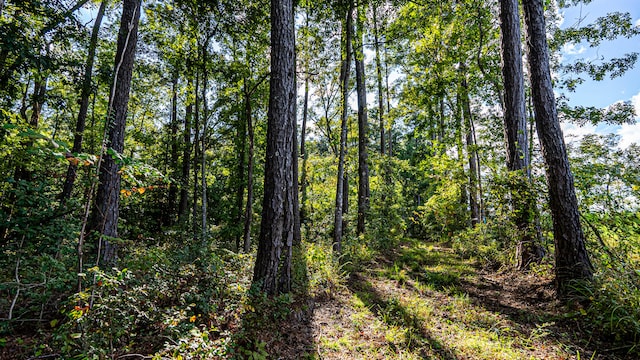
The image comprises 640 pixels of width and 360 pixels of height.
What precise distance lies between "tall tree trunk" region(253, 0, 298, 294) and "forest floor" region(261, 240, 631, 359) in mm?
808

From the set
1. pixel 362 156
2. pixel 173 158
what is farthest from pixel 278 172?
pixel 173 158

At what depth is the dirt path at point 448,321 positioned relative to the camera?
3.23m

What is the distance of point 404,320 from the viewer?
4.03 metres

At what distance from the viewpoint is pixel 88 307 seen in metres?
2.15

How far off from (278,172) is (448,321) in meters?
3.40

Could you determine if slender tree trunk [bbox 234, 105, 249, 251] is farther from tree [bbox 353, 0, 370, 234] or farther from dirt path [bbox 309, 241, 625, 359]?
dirt path [bbox 309, 241, 625, 359]

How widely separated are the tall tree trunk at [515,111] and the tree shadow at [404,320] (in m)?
2.75

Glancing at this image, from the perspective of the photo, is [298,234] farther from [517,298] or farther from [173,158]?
[173,158]

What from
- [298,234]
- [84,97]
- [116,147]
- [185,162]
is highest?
[84,97]

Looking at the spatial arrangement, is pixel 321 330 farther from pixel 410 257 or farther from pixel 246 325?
pixel 410 257

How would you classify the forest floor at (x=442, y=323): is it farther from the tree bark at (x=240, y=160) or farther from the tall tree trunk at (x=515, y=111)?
the tree bark at (x=240, y=160)

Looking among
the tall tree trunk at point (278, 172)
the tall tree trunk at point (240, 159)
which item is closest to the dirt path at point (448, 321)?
the tall tree trunk at point (278, 172)

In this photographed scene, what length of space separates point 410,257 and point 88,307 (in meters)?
7.33

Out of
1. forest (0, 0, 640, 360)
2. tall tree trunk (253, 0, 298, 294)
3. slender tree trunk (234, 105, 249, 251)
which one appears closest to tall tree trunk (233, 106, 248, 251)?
slender tree trunk (234, 105, 249, 251)
